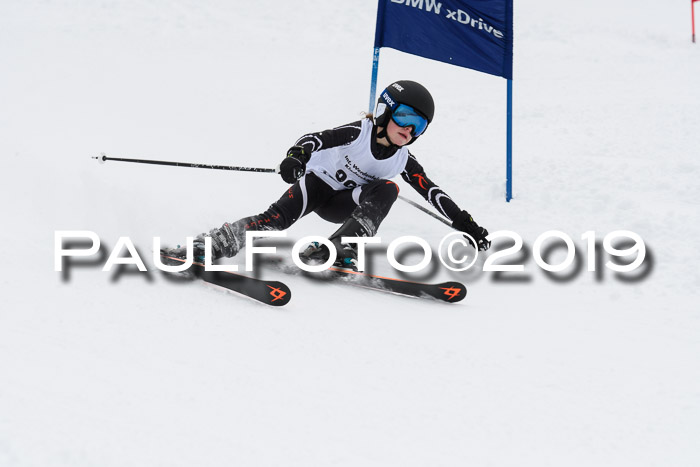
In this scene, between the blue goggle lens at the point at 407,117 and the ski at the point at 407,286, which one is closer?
the ski at the point at 407,286

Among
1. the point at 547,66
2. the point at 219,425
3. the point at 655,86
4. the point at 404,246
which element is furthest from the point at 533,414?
the point at 547,66

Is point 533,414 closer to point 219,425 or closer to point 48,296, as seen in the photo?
point 219,425

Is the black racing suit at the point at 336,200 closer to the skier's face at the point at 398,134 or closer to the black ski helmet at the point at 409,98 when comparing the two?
the skier's face at the point at 398,134

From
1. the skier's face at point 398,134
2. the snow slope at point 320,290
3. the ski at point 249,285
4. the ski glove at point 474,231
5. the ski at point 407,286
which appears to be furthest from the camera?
the ski glove at point 474,231

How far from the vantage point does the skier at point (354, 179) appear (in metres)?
3.59

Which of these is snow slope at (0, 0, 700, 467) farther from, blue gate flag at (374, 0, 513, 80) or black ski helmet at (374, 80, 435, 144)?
blue gate flag at (374, 0, 513, 80)

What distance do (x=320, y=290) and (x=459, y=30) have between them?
9.92ft

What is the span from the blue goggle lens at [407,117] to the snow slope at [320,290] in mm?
914

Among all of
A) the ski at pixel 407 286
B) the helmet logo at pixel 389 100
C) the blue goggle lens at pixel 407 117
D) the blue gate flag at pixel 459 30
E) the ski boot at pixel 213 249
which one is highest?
the blue gate flag at pixel 459 30

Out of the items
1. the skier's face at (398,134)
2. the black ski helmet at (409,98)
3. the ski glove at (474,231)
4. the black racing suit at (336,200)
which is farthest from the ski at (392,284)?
the black ski helmet at (409,98)

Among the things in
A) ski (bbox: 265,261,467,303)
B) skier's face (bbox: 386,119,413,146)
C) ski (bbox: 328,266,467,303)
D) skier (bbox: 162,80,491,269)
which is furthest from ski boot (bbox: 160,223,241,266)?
skier's face (bbox: 386,119,413,146)

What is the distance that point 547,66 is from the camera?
9461mm

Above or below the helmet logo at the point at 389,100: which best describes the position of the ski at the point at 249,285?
below

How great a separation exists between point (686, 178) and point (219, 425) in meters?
4.95
